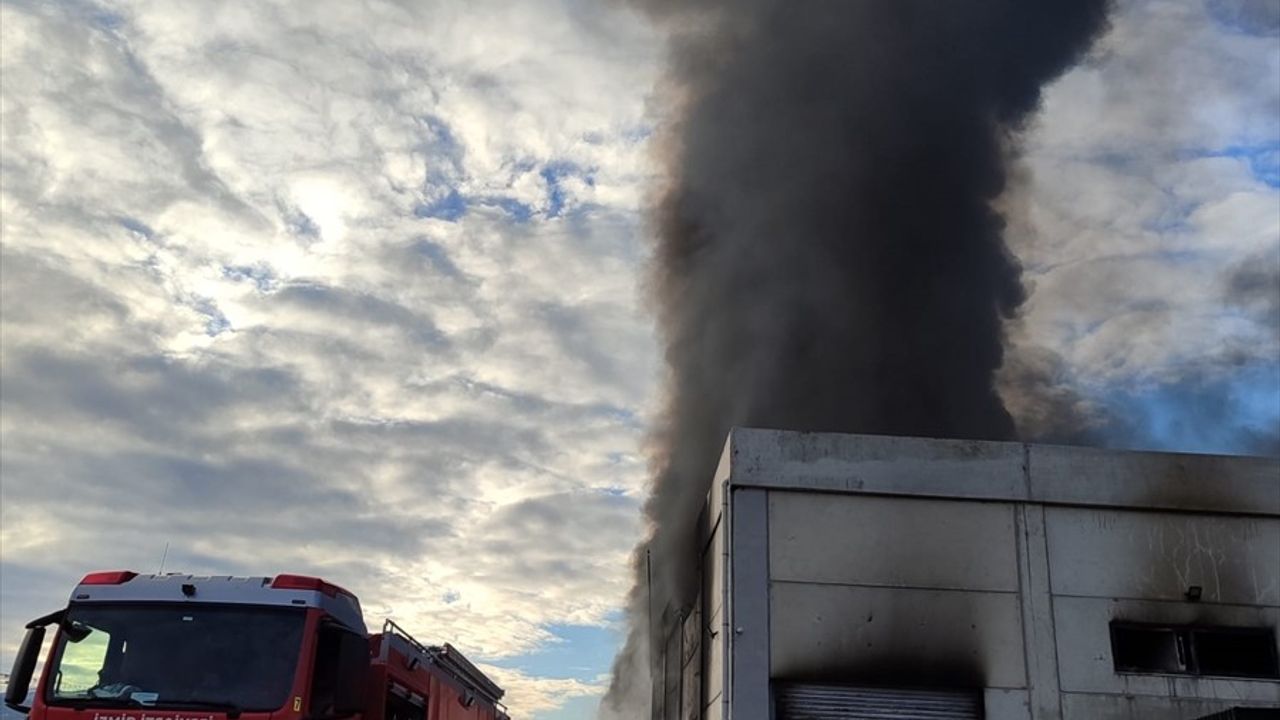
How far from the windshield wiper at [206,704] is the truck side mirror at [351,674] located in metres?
0.81

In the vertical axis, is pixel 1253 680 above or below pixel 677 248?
below

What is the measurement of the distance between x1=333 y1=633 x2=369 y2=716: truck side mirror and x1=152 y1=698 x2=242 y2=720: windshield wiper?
81 centimetres

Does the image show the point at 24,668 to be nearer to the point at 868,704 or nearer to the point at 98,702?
the point at 98,702

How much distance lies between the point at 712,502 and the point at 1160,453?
594 centimetres

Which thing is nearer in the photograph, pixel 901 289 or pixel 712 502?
pixel 712 502

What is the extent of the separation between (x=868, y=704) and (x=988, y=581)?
7.05ft

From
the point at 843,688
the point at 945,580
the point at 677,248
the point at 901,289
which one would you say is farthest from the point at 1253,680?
the point at 677,248

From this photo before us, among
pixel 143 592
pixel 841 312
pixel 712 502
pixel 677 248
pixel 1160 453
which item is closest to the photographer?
pixel 143 592

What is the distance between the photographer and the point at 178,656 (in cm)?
906

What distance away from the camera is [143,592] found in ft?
31.2

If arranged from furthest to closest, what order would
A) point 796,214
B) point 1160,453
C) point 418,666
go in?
point 796,214 → point 1160,453 → point 418,666

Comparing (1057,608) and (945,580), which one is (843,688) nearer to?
(945,580)

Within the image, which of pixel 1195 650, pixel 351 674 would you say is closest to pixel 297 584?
pixel 351 674

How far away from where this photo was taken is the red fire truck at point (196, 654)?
345 inches
